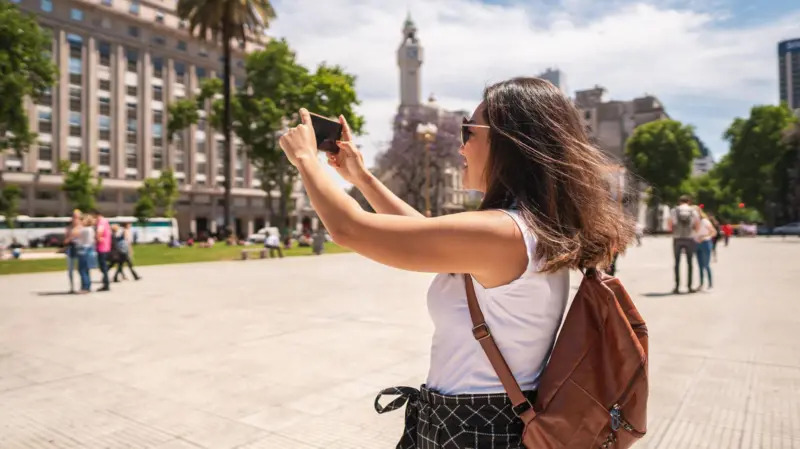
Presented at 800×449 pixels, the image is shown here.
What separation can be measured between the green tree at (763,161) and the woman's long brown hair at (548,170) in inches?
2749

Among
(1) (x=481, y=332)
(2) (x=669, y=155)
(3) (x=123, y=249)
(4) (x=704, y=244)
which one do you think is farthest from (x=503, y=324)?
(2) (x=669, y=155)

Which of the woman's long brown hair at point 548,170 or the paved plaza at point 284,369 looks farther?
the paved plaza at point 284,369

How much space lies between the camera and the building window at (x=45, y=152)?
187 feet

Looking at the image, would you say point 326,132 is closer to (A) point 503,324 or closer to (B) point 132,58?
(A) point 503,324

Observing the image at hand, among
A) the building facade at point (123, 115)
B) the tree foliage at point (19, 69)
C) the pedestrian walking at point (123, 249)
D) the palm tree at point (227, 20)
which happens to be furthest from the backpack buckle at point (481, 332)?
the building facade at point (123, 115)

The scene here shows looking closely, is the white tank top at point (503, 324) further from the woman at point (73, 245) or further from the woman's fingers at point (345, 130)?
the woman at point (73, 245)

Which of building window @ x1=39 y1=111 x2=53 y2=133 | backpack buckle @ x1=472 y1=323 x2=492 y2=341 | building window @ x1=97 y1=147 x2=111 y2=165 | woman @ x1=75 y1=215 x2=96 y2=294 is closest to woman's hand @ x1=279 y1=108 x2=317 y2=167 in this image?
backpack buckle @ x1=472 y1=323 x2=492 y2=341

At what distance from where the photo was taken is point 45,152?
188 feet

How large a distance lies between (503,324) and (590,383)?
23cm

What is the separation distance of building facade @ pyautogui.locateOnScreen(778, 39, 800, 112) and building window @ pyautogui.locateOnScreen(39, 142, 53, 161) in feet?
253

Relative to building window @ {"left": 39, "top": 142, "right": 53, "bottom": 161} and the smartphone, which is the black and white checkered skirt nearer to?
the smartphone

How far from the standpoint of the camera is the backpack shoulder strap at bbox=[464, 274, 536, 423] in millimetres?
1322

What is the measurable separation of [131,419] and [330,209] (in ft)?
11.7

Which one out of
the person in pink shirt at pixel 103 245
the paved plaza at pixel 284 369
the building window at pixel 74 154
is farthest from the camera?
the building window at pixel 74 154
